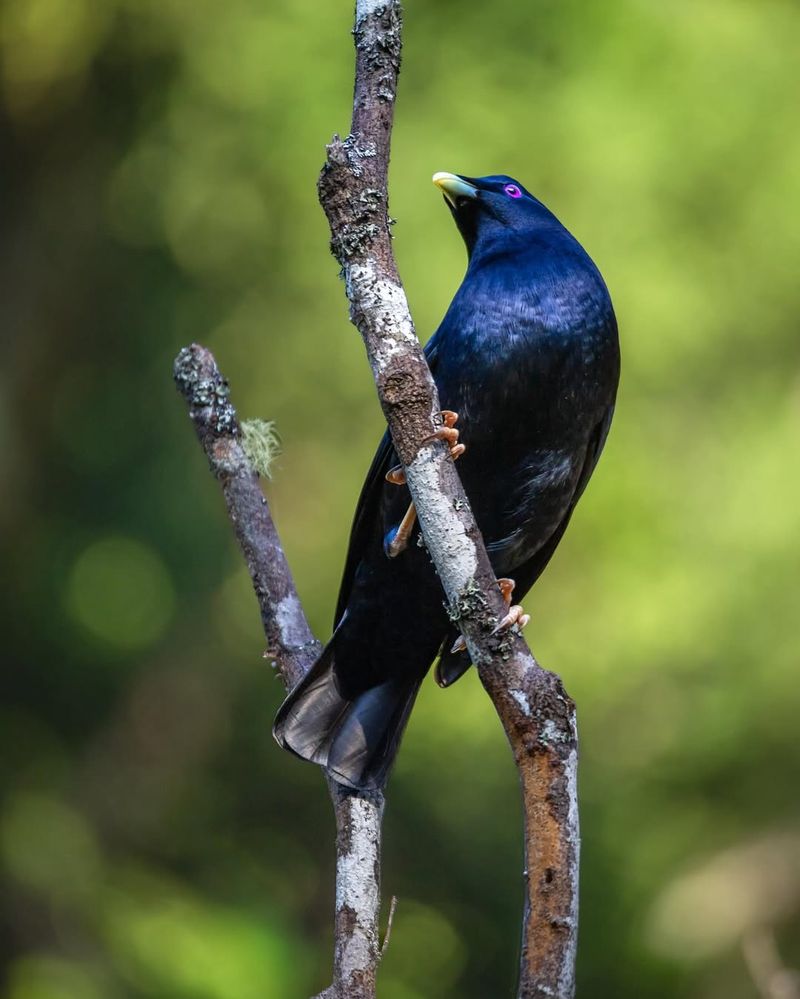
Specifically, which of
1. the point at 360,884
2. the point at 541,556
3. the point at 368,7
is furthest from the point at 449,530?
the point at 541,556

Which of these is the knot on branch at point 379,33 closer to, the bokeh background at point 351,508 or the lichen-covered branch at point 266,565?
the lichen-covered branch at point 266,565

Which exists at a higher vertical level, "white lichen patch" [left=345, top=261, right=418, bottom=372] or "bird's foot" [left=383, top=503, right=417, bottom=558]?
"bird's foot" [left=383, top=503, right=417, bottom=558]

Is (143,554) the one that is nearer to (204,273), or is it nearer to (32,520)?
(32,520)

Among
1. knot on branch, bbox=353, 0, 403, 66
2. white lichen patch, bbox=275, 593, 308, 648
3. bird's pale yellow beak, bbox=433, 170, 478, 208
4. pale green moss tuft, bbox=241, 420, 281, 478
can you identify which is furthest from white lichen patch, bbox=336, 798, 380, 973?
bird's pale yellow beak, bbox=433, 170, 478, 208

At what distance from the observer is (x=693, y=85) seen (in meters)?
6.19

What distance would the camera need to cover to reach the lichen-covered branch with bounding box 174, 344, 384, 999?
3.04 metres

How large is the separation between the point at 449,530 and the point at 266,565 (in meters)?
0.94

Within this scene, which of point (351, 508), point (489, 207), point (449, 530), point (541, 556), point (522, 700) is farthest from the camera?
point (351, 508)

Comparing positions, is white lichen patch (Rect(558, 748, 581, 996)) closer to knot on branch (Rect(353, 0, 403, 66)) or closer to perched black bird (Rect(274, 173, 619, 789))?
perched black bird (Rect(274, 173, 619, 789))

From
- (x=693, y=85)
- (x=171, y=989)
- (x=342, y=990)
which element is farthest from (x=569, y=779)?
(x=693, y=85)

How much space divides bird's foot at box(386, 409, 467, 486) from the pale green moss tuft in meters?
0.35

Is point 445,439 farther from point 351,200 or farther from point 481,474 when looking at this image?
point 481,474

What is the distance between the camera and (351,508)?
6.09 metres

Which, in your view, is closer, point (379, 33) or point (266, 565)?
point (379, 33)
